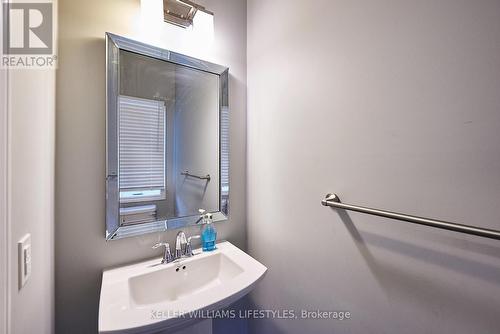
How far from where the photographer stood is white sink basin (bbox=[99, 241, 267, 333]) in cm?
64

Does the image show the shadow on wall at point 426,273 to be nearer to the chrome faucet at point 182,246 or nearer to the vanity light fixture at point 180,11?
the chrome faucet at point 182,246

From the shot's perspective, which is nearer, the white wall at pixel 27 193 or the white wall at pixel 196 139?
the white wall at pixel 27 193

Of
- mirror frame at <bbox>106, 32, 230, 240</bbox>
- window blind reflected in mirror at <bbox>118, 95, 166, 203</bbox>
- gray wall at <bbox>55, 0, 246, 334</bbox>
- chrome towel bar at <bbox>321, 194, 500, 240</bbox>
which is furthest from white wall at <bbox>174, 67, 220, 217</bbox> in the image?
chrome towel bar at <bbox>321, 194, 500, 240</bbox>

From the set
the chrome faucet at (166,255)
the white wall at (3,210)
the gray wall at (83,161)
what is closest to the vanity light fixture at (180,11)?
the gray wall at (83,161)

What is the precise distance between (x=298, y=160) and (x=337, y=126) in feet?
0.78

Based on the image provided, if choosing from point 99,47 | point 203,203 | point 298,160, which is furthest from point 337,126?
point 99,47

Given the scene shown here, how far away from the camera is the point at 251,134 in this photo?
4.22 feet

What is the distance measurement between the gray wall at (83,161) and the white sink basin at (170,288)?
11cm

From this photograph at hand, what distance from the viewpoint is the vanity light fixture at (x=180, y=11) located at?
1.02m

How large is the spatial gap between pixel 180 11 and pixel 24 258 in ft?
3.82

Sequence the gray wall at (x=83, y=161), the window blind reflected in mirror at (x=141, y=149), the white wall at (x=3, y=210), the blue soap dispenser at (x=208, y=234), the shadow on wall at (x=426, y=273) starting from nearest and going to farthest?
the white wall at (x=3, y=210) → the shadow on wall at (x=426, y=273) → the gray wall at (x=83, y=161) → the window blind reflected in mirror at (x=141, y=149) → the blue soap dispenser at (x=208, y=234)

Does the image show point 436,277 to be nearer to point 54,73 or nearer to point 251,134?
point 251,134

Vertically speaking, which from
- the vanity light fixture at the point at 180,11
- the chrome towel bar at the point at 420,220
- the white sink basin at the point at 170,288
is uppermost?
the vanity light fixture at the point at 180,11

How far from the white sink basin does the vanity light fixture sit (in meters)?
1.20
